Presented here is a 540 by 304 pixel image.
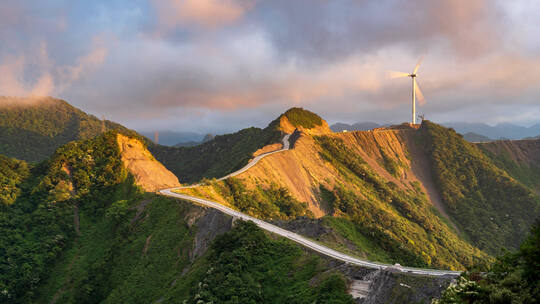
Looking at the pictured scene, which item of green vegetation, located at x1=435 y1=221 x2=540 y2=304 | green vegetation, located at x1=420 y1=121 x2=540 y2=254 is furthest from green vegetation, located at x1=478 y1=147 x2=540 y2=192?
green vegetation, located at x1=435 y1=221 x2=540 y2=304

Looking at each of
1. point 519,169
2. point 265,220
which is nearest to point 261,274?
point 265,220

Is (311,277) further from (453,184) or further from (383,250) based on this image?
(453,184)

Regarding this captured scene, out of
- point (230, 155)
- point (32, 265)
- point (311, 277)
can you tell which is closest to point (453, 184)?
point (230, 155)

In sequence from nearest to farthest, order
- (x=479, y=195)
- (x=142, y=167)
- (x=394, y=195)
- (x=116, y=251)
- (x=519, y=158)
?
(x=116, y=251) < (x=142, y=167) < (x=394, y=195) < (x=479, y=195) < (x=519, y=158)

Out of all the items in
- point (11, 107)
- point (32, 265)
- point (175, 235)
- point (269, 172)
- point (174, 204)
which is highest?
point (11, 107)

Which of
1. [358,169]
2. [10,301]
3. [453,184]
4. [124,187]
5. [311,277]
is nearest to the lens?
[311,277]

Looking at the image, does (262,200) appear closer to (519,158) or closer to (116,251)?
(116,251)
